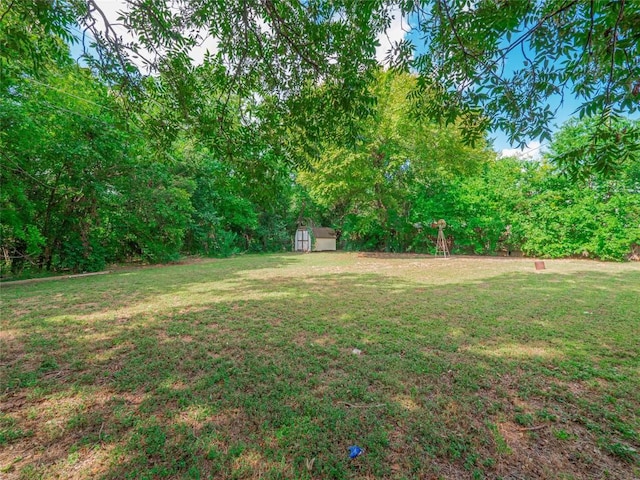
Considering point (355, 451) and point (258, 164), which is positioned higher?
point (258, 164)

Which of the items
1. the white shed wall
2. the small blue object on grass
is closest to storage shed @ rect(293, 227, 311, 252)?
the white shed wall

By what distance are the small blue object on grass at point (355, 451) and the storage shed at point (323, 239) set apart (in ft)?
54.3

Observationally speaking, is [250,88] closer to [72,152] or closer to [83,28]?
[83,28]

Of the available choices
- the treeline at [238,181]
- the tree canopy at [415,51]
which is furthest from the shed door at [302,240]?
the tree canopy at [415,51]

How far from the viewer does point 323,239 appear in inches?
731

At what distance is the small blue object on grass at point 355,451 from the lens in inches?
56.0

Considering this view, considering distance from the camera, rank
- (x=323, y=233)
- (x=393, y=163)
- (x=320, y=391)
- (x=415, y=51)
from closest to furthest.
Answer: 1. (x=320, y=391)
2. (x=415, y=51)
3. (x=393, y=163)
4. (x=323, y=233)

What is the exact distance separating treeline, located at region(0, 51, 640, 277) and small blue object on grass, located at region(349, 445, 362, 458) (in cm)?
222

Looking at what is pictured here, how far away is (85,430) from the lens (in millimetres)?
1598

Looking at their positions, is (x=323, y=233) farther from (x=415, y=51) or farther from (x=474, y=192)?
(x=415, y=51)

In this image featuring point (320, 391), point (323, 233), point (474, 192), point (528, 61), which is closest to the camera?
point (320, 391)

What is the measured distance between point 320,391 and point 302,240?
16482mm

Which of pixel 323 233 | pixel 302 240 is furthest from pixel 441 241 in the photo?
pixel 302 240

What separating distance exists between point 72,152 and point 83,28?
19.3ft
